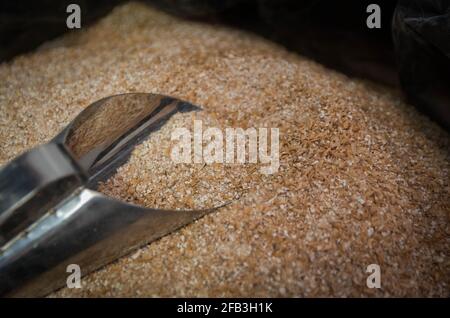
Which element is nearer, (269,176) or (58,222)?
(58,222)

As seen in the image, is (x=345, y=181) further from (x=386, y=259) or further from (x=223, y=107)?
(x=223, y=107)

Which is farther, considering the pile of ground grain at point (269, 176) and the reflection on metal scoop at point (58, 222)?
the pile of ground grain at point (269, 176)

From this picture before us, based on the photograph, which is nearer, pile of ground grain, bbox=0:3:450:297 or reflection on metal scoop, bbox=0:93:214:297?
reflection on metal scoop, bbox=0:93:214:297
